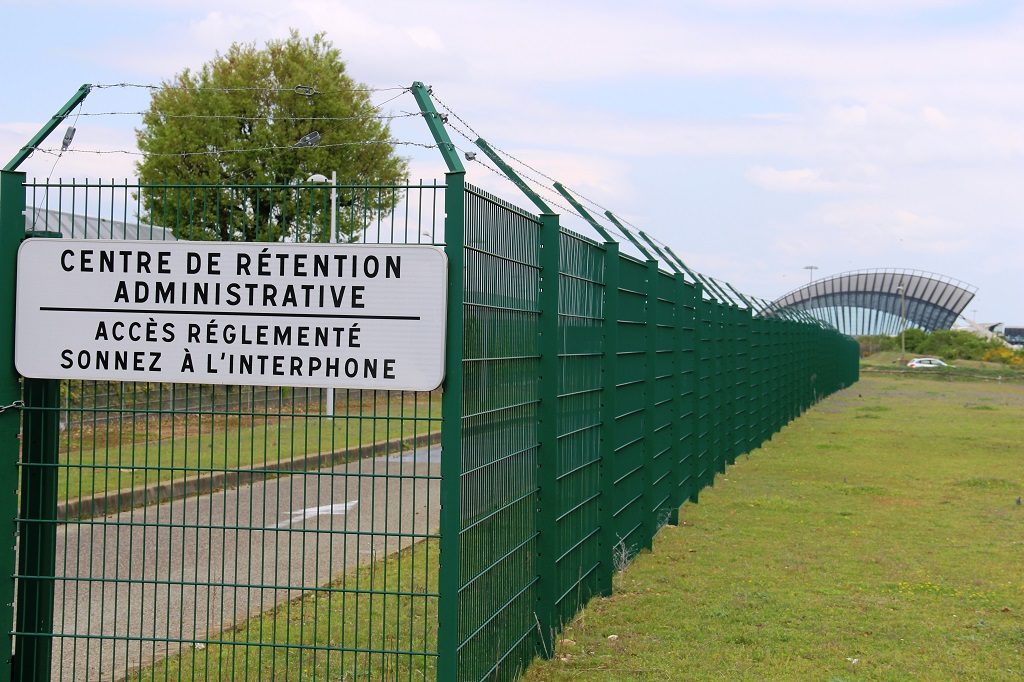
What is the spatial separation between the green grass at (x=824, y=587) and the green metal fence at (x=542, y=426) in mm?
379

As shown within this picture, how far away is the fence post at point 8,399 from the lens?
552 centimetres

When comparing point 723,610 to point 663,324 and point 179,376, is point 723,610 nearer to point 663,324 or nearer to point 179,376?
point 663,324

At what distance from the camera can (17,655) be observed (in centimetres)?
570

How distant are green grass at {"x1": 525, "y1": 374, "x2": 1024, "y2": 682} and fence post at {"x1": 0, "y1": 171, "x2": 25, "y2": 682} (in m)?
2.51

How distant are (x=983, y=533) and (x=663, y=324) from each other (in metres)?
3.66

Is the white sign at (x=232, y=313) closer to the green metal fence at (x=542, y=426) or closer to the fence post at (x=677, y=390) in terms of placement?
the green metal fence at (x=542, y=426)

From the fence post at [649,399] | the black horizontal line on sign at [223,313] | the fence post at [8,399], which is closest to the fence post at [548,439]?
the black horizontal line on sign at [223,313]

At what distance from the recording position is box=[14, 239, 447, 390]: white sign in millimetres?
5102

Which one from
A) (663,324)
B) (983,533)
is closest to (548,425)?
(663,324)

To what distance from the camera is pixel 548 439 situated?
6809mm

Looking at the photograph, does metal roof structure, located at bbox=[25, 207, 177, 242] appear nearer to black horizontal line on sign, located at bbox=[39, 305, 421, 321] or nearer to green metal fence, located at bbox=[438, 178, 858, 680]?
black horizontal line on sign, located at bbox=[39, 305, 421, 321]

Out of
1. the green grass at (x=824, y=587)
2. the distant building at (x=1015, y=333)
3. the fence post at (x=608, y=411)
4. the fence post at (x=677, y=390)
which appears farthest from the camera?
the distant building at (x=1015, y=333)

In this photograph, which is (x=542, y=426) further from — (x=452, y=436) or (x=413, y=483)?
(x=452, y=436)

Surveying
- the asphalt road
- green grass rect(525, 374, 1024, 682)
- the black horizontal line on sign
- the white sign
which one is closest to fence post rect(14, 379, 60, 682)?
the asphalt road
